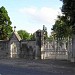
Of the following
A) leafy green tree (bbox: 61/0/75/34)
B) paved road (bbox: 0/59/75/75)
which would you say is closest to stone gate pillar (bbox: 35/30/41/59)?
leafy green tree (bbox: 61/0/75/34)

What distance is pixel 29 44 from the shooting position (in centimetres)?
3453

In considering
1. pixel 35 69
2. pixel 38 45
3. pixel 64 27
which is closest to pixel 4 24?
pixel 64 27

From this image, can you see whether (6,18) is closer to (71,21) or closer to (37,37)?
(37,37)

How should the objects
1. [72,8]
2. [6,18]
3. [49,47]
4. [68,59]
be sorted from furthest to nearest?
[6,18] < [49,47] < [68,59] < [72,8]

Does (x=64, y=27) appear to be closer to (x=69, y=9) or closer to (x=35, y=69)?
(x=69, y=9)

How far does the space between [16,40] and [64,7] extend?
11.5m

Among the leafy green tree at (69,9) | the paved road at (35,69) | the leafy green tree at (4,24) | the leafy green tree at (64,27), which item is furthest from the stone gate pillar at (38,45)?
the leafy green tree at (4,24)

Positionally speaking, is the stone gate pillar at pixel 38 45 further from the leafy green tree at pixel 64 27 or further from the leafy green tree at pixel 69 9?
the leafy green tree at pixel 69 9

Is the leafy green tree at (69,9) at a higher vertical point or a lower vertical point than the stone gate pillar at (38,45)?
higher

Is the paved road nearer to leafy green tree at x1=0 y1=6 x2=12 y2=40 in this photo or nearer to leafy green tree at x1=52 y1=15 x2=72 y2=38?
leafy green tree at x1=52 y1=15 x2=72 y2=38

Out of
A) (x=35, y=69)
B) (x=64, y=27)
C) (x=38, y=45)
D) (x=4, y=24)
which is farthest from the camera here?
(x=4, y=24)

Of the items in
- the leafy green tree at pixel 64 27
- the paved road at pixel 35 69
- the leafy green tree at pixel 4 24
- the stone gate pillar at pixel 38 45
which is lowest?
the paved road at pixel 35 69

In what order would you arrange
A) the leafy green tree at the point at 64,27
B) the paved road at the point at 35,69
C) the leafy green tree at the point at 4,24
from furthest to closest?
the leafy green tree at the point at 4,24 → the leafy green tree at the point at 64,27 → the paved road at the point at 35,69

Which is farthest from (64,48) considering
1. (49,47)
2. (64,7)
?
(64,7)
